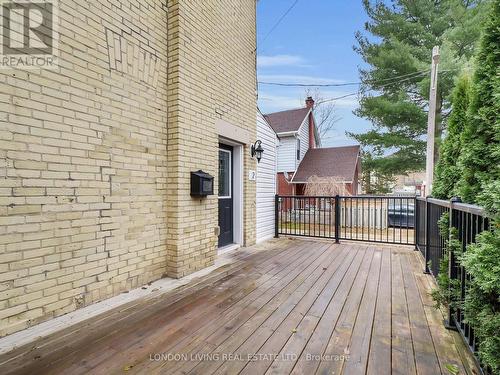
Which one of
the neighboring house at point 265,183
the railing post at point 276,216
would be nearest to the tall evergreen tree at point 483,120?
the neighboring house at point 265,183

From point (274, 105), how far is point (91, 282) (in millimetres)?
17639

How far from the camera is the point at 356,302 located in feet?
8.86

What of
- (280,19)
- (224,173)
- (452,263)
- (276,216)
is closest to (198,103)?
(224,173)

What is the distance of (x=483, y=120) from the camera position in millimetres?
2023

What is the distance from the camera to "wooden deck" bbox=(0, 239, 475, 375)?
172 centimetres

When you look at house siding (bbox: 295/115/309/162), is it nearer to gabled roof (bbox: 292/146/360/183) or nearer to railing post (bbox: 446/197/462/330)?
gabled roof (bbox: 292/146/360/183)

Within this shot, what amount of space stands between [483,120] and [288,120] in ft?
39.2

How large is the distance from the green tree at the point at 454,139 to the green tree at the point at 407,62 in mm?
7850

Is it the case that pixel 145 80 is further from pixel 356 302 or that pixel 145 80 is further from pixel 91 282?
pixel 356 302

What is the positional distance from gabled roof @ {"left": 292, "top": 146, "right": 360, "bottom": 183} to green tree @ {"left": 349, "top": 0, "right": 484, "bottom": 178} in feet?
3.98

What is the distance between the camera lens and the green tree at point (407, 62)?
9.48 metres

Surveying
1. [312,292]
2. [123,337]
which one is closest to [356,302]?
[312,292]

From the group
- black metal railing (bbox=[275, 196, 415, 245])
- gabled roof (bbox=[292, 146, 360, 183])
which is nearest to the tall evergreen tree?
black metal railing (bbox=[275, 196, 415, 245])

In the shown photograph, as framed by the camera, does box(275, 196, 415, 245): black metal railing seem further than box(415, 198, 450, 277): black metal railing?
Yes
